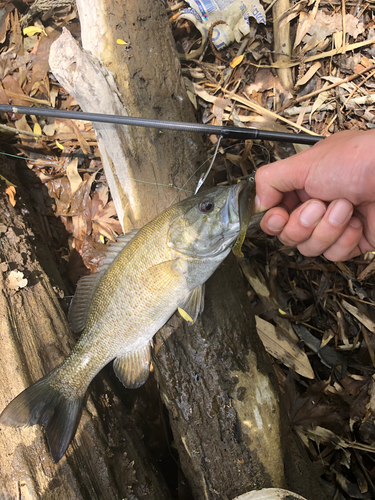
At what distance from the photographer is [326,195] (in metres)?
1.84

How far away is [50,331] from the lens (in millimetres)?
2326

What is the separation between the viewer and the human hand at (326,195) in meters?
1.65

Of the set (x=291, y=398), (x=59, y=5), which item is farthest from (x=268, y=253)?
(x=59, y=5)

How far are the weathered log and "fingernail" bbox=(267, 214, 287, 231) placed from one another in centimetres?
57

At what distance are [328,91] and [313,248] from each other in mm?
2114

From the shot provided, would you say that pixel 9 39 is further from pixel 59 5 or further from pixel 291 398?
pixel 291 398

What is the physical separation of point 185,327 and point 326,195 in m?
1.35

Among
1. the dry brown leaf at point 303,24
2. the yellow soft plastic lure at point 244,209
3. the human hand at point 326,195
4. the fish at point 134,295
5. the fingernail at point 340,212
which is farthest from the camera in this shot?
the dry brown leaf at point 303,24

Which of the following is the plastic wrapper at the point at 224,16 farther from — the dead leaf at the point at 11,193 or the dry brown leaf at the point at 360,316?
the dry brown leaf at the point at 360,316

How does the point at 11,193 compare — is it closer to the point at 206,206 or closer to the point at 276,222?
the point at 206,206

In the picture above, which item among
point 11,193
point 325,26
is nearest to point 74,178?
point 11,193

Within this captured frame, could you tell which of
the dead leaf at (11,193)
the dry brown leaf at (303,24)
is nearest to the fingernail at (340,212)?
the dry brown leaf at (303,24)

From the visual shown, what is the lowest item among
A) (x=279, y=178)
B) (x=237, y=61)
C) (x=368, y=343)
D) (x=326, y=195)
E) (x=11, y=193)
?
(x=368, y=343)

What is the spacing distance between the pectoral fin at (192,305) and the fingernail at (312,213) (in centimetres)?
86
